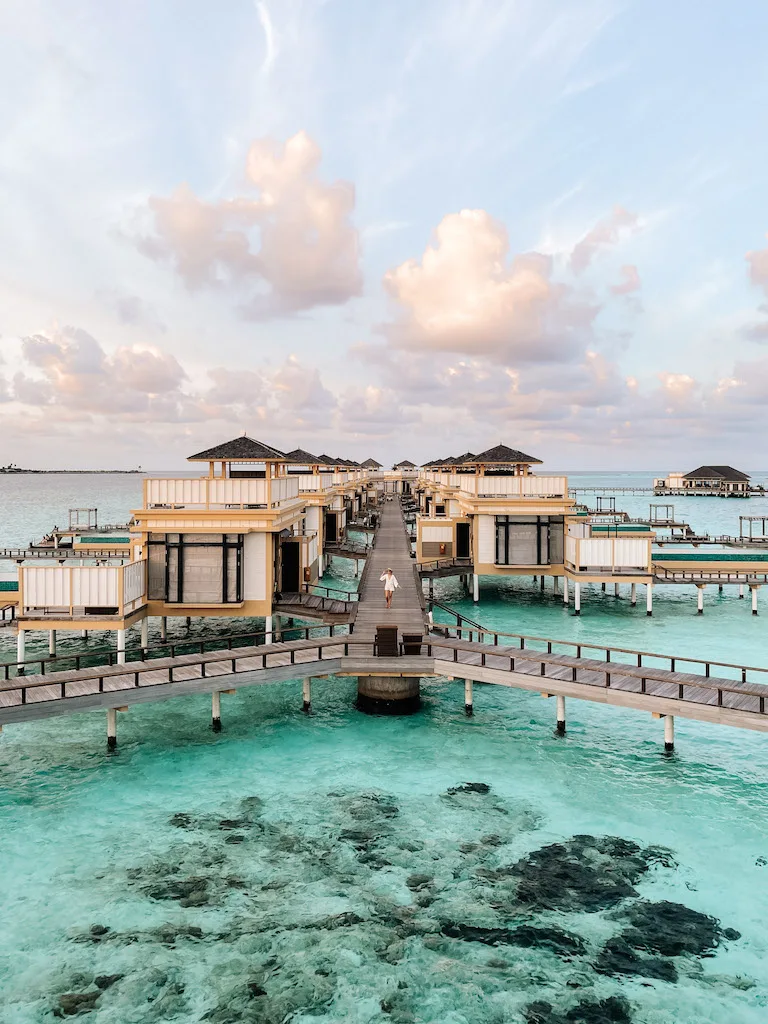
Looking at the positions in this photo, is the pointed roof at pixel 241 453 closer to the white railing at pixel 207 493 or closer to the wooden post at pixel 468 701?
the white railing at pixel 207 493

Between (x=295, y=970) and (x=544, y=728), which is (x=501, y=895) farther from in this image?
(x=544, y=728)

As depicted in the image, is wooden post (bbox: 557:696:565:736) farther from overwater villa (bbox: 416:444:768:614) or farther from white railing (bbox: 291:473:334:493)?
white railing (bbox: 291:473:334:493)

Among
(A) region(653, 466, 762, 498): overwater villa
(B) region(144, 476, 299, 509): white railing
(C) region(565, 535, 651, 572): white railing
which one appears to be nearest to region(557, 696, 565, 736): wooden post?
(B) region(144, 476, 299, 509): white railing

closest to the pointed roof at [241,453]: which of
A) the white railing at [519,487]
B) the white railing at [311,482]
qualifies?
the white railing at [519,487]

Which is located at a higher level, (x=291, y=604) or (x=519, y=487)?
(x=519, y=487)

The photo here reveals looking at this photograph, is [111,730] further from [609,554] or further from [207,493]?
[609,554]

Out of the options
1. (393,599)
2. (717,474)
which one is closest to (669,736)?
(393,599)

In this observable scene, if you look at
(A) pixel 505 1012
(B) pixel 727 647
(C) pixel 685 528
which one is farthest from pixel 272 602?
(C) pixel 685 528
